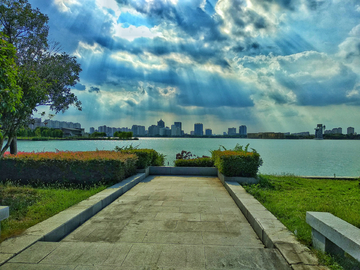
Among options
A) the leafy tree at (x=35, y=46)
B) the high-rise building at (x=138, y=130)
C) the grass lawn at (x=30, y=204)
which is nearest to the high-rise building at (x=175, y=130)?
the high-rise building at (x=138, y=130)

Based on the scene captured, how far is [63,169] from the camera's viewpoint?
7.38m

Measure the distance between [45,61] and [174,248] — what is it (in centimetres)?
1105

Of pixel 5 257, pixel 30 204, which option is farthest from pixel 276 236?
pixel 30 204

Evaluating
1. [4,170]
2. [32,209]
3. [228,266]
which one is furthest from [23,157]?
[228,266]

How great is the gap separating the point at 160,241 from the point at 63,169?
17.2ft

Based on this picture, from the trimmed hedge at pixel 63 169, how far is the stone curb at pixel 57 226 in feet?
5.42

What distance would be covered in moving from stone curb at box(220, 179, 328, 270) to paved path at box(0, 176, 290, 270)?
0.38ft

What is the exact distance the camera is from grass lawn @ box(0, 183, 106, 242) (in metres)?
3.78

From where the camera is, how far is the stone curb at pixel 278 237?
270 cm

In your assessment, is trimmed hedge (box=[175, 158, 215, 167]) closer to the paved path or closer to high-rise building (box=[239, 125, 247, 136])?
the paved path

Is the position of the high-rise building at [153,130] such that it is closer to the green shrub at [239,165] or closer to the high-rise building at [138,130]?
the high-rise building at [138,130]

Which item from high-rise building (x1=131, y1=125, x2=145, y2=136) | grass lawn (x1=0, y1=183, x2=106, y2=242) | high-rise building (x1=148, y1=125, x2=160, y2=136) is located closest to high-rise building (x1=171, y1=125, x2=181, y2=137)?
high-rise building (x1=148, y1=125, x2=160, y2=136)

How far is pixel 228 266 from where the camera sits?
2.68m

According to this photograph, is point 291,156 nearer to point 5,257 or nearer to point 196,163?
point 196,163
